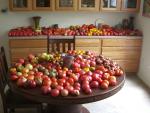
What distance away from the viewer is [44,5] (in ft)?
13.0

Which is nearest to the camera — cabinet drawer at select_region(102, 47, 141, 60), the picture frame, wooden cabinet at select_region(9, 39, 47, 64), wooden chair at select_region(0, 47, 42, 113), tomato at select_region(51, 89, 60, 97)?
tomato at select_region(51, 89, 60, 97)

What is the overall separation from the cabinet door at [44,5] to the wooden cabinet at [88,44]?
747 mm

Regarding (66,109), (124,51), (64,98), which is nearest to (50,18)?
(124,51)

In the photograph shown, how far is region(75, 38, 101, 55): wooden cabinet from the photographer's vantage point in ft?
13.2

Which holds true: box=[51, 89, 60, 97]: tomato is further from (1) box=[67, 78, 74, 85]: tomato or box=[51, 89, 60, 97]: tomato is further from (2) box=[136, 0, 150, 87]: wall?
(2) box=[136, 0, 150, 87]: wall

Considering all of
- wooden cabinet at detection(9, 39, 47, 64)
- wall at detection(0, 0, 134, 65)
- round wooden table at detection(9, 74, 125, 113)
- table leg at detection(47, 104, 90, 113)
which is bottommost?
table leg at detection(47, 104, 90, 113)

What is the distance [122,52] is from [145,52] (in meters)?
0.41

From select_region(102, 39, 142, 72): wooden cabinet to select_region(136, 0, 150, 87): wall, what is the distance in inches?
4.7

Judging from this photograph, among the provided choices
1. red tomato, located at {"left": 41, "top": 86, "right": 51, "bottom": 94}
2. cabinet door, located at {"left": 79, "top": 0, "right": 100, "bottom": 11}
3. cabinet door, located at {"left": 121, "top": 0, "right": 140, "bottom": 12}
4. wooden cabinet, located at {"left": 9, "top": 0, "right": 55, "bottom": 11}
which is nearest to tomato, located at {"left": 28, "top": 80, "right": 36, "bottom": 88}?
red tomato, located at {"left": 41, "top": 86, "right": 51, "bottom": 94}

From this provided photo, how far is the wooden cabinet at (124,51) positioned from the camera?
410cm

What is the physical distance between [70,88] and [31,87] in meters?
0.34

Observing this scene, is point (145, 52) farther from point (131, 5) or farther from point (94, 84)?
point (94, 84)

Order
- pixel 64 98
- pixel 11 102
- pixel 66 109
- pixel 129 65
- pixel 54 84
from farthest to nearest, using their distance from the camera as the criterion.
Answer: pixel 129 65 < pixel 66 109 < pixel 11 102 < pixel 54 84 < pixel 64 98

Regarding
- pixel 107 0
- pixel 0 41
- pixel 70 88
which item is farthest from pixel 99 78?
pixel 0 41
